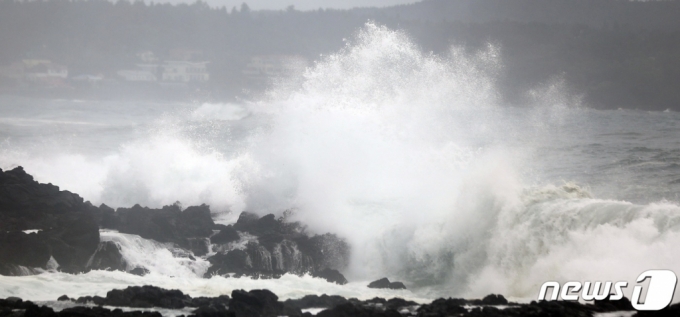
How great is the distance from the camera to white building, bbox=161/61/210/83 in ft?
333

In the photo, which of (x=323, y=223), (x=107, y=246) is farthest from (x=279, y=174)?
(x=107, y=246)

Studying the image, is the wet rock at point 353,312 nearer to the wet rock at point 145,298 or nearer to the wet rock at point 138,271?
the wet rock at point 145,298

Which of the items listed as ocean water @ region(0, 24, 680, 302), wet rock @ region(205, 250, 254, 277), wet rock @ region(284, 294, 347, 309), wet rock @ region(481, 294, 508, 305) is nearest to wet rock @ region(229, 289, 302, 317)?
wet rock @ region(284, 294, 347, 309)

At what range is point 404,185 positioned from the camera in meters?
25.5

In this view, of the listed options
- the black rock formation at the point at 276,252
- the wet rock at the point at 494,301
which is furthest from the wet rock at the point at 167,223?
the wet rock at the point at 494,301

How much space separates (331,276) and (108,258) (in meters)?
4.93

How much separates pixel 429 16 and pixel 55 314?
111 meters

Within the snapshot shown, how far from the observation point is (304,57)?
10506cm

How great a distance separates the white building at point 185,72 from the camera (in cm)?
10150

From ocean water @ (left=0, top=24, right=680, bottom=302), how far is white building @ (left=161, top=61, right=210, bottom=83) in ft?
169

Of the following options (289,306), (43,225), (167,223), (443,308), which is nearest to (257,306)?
(289,306)

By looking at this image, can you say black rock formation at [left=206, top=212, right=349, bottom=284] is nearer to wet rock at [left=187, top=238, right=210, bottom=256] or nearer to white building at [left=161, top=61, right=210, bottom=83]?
wet rock at [left=187, top=238, right=210, bottom=256]

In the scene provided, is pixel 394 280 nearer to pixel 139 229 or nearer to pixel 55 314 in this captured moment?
pixel 139 229

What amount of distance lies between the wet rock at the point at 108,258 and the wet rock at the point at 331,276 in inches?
171
